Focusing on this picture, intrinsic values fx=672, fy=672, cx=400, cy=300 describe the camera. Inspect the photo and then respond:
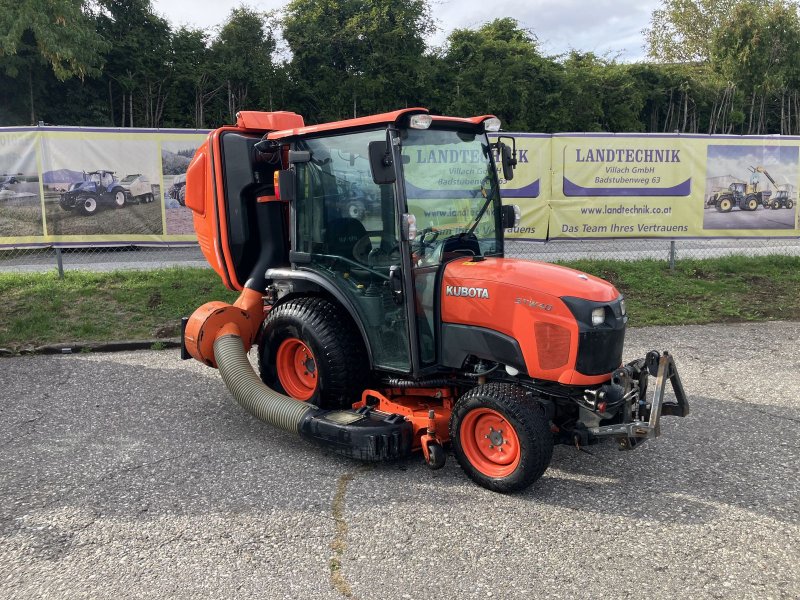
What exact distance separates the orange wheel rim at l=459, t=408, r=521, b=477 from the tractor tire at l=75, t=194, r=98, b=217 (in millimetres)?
6711

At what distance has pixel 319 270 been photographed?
4.95 metres

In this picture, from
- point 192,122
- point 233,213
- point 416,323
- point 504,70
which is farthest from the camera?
point 504,70

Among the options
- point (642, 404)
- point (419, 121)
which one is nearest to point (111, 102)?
point (419, 121)

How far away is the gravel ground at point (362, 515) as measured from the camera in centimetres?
317

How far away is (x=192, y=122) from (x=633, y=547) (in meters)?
16.8

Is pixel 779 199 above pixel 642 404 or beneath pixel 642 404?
above

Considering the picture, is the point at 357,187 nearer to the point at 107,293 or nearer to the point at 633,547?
the point at 633,547

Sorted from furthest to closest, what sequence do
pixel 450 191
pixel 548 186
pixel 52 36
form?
pixel 52 36 → pixel 548 186 → pixel 450 191

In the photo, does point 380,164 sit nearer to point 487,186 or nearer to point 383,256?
point 383,256

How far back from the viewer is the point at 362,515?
12.4 feet

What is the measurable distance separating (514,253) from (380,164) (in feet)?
20.7

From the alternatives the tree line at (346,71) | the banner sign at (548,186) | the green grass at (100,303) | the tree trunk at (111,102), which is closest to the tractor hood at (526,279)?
the green grass at (100,303)

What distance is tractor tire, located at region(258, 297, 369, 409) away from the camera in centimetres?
476

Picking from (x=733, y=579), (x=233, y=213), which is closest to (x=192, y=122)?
(x=233, y=213)
